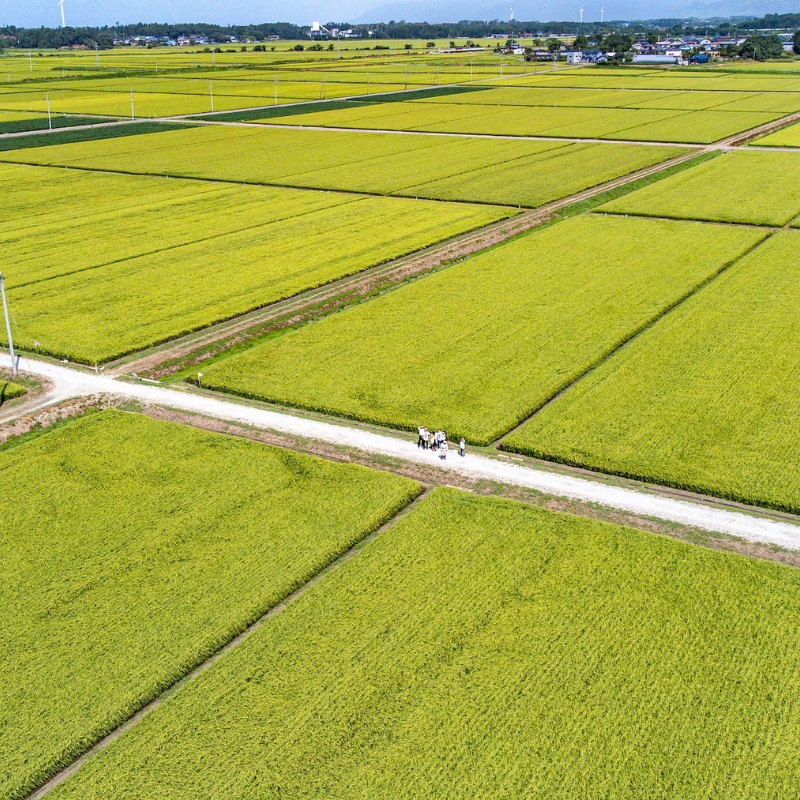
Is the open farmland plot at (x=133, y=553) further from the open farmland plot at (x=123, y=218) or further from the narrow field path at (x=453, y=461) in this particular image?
the open farmland plot at (x=123, y=218)

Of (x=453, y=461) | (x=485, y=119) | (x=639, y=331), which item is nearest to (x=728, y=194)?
(x=639, y=331)

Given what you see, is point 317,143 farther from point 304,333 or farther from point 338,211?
point 304,333

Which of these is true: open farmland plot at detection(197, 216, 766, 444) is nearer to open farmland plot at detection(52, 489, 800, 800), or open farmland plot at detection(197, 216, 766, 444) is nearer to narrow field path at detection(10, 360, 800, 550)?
narrow field path at detection(10, 360, 800, 550)

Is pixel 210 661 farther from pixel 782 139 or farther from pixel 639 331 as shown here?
pixel 782 139

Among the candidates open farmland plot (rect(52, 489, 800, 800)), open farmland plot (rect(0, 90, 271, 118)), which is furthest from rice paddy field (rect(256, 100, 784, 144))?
open farmland plot (rect(52, 489, 800, 800))

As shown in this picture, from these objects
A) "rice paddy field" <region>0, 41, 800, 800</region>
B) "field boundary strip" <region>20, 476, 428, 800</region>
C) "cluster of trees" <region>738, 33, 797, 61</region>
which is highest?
"cluster of trees" <region>738, 33, 797, 61</region>

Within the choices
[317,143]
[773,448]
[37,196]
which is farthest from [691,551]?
[317,143]
